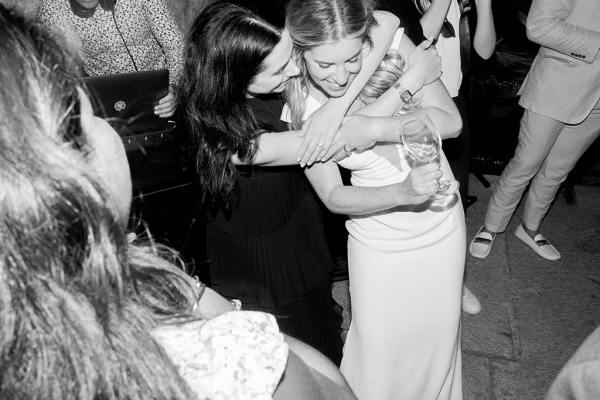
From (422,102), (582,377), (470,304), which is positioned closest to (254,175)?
(422,102)

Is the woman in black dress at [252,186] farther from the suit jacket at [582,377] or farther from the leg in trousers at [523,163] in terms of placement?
the leg in trousers at [523,163]

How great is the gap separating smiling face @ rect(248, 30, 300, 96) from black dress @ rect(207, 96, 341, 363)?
0.43 feet

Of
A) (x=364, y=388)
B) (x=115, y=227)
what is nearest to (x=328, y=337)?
(x=364, y=388)

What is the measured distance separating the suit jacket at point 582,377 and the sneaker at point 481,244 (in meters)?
2.85

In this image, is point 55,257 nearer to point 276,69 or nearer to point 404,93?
point 276,69

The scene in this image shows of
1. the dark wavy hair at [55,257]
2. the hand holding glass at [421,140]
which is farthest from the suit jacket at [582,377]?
the hand holding glass at [421,140]

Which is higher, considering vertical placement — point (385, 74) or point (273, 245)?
point (385, 74)

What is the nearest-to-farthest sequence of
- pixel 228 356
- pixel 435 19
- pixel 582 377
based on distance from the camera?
1. pixel 582 377
2. pixel 228 356
3. pixel 435 19

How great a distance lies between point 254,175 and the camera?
1946mm

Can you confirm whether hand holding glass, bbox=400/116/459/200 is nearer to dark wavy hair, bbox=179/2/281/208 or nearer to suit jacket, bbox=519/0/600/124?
dark wavy hair, bbox=179/2/281/208

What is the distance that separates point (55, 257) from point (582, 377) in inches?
28.5

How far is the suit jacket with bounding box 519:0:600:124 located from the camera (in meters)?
2.68

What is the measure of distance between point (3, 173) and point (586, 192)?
14.5 feet

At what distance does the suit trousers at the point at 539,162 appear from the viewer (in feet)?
9.96
